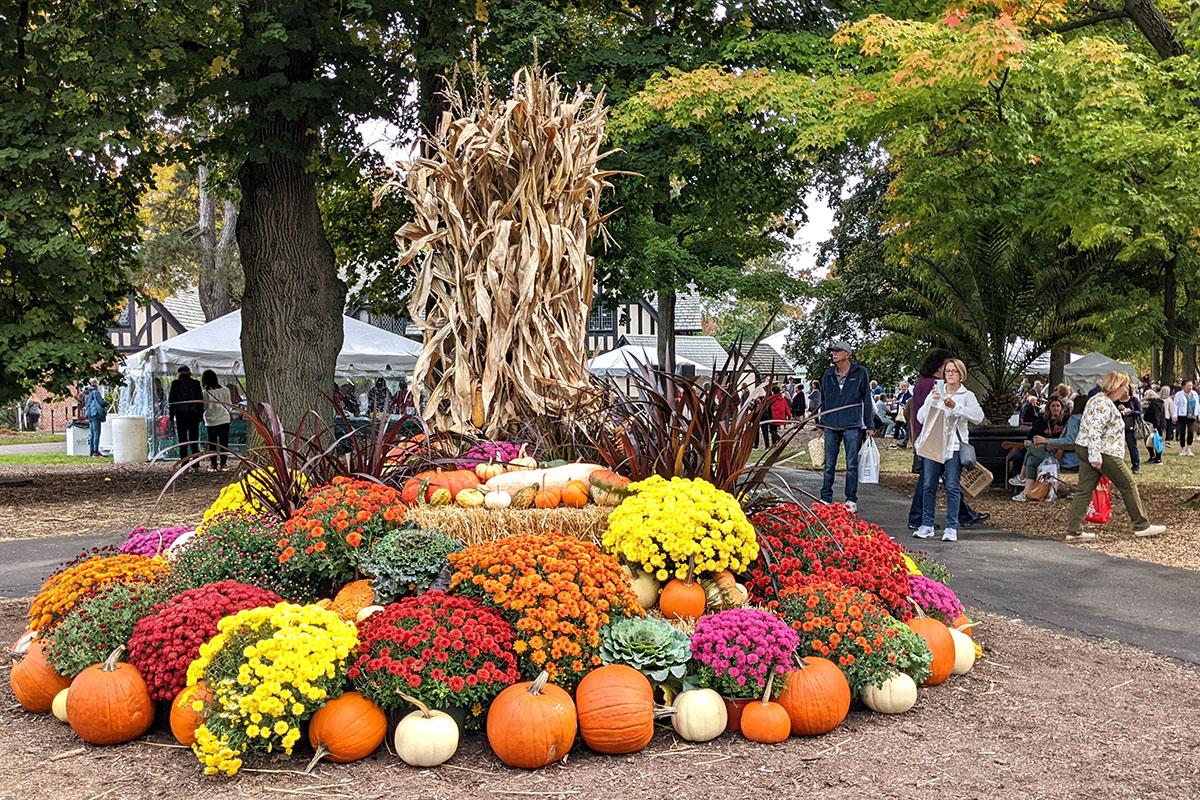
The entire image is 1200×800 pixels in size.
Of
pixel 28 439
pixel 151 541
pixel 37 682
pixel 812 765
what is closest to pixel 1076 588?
pixel 812 765

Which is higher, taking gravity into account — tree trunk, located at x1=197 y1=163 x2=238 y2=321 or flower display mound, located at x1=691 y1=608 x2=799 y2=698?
tree trunk, located at x1=197 y1=163 x2=238 y2=321

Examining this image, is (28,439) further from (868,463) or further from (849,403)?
(849,403)

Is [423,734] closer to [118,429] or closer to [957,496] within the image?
[957,496]

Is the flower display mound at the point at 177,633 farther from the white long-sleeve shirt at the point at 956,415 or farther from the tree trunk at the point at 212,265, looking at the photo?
the tree trunk at the point at 212,265

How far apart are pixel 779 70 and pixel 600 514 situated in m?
8.48

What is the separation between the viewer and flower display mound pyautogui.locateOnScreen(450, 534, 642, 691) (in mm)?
3930

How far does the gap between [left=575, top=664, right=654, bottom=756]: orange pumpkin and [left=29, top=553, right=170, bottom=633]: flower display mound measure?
227 centimetres

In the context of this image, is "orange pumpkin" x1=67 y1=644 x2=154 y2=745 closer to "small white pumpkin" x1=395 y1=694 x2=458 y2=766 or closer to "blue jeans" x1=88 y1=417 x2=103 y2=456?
"small white pumpkin" x1=395 y1=694 x2=458 y2=766

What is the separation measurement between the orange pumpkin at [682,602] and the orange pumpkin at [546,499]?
2.60ft

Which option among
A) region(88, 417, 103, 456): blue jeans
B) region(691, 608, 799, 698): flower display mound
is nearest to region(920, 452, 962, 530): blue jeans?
region(691, 608, 799, 698): flower display mound

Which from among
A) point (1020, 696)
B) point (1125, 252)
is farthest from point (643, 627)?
point (1125, 252)

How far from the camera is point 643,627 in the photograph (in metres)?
4.11

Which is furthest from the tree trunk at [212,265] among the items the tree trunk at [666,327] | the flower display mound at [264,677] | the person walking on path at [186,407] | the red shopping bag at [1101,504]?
the flower display mound at [264,677]

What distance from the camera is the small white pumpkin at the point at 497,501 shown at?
4.96 metres
